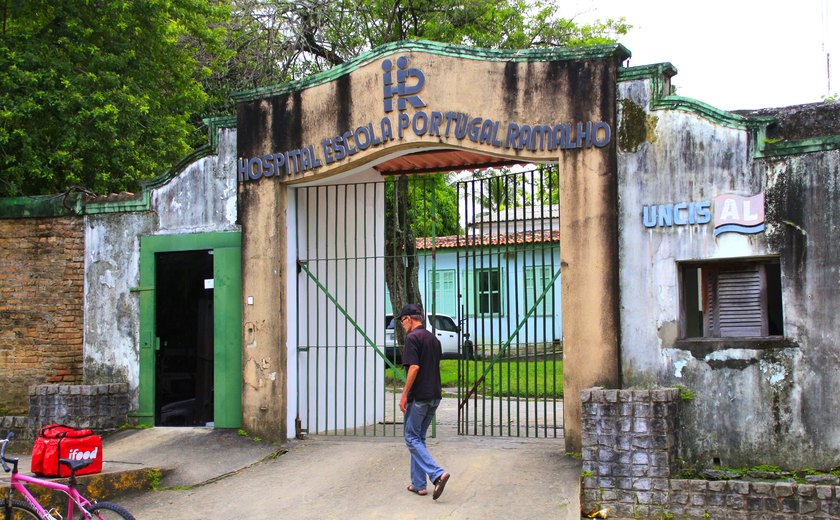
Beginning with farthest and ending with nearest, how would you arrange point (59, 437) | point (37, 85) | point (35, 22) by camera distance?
1. point (35, 22)
2. point (37, 85)
3. point (59, 437)

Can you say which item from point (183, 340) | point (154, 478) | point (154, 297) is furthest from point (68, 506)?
point (154, 297)

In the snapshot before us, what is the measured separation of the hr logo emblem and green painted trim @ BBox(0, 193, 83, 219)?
175 inches

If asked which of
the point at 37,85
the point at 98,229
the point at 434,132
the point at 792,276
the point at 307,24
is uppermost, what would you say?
the point at 307,24

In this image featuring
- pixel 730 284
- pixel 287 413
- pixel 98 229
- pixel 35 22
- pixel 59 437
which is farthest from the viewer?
pixel 35 22

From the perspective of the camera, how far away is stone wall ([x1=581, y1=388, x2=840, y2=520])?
25.5ft

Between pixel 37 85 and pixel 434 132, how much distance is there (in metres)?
6.13

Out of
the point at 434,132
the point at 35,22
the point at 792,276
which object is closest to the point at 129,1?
the point at 35,22

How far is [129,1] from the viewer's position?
1277 cm

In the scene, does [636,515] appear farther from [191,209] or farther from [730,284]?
[191,209]

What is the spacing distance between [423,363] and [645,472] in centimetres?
230

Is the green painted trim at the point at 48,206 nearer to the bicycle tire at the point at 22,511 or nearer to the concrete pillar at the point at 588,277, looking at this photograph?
the bicycle tire at the point at 22,511

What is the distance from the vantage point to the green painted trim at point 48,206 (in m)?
11.3

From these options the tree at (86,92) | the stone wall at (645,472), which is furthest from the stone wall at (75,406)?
the stone wall at (645,472)

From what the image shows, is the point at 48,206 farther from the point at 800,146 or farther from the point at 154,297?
the point at 800,146
